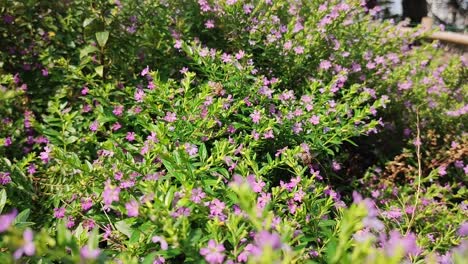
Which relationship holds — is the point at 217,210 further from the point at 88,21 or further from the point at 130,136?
the point at 88,21

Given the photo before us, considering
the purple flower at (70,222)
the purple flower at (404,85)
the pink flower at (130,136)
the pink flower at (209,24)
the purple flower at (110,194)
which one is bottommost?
the purple flower at (404,85)

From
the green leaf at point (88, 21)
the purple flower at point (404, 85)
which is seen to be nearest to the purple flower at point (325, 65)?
the purple flower at point (404, 85)

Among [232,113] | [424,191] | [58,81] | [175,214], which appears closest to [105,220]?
[175,214]

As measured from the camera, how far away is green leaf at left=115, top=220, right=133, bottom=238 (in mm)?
1558

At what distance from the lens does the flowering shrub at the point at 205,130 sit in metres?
1.23

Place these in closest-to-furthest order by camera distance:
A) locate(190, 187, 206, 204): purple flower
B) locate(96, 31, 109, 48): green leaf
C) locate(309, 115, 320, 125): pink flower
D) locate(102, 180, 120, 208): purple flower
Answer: locate(102, 180, 120, 208): purple flower < locate(190, 187, 206, 204): purple flower < locate(309, 115, 320, 125): pink flower < locate(96, 31, 109, 48): green leaf

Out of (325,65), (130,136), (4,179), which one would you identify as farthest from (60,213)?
(325,65)

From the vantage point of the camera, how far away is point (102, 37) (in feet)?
8.14

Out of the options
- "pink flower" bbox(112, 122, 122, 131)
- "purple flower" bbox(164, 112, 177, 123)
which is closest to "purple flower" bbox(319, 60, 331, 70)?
→ "purple flower" bbox(164, 112, 177, 123)

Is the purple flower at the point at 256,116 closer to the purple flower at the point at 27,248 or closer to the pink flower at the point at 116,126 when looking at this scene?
the pink flower at the point at 116,126

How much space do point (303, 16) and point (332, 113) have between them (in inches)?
44.5

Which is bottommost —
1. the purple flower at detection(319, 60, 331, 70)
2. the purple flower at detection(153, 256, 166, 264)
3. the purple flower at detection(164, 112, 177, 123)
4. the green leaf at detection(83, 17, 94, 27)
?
the purple flower at detection(153, 256, 166, 264)

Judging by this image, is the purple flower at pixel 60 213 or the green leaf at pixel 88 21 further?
the green leaf at pixel 88 21

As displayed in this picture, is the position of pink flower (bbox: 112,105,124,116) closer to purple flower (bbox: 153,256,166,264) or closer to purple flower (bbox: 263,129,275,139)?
purple flower (bbox: 263,129,275,139)
